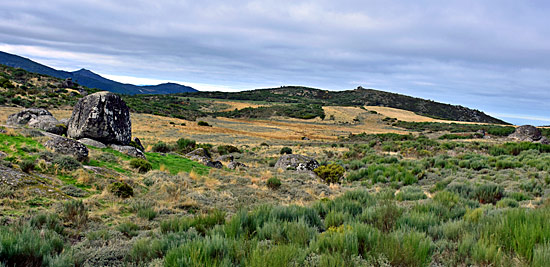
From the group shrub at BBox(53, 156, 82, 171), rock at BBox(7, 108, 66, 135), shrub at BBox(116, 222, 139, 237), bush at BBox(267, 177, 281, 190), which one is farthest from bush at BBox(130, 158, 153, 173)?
rock at BBox(7, 108, 66, 135)

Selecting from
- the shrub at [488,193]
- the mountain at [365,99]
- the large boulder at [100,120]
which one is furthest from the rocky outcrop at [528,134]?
the mountain at [365,99]

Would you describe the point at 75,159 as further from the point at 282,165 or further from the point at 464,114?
the point at 464,114

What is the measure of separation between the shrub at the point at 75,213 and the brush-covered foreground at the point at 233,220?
3cm

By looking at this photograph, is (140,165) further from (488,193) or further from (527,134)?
(527,134)

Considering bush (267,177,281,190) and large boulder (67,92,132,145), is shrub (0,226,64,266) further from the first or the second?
large boulder (67,92,132,145)

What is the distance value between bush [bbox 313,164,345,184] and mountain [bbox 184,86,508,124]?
98752mm

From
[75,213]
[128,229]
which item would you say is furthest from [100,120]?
[128,229]

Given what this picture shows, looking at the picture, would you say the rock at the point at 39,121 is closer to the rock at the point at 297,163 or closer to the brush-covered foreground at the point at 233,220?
the brush-covered foreground at the point at 233,220

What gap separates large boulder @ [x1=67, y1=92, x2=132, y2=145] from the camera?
1435 centimetres

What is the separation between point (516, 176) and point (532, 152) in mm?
9543

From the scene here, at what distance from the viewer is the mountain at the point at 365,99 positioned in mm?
110750

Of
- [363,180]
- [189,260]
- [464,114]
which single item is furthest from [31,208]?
[464,114]

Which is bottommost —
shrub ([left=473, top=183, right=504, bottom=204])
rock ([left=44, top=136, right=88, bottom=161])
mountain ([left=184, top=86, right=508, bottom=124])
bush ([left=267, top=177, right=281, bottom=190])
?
bush ([left=267, top=177, right=281, bottom=190])

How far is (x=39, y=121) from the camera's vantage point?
57.6 ft
